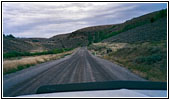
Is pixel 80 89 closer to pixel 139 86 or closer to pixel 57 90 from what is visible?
pixel 57 90

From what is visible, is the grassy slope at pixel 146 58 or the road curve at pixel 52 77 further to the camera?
the grassy slope at pixel 146 58

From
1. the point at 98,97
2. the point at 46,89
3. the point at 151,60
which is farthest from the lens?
the point at 151,60

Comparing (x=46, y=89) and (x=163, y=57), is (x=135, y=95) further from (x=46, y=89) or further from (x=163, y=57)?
(x=163, y=57)

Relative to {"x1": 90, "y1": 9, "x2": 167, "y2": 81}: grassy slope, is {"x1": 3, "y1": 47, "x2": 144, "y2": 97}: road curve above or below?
below

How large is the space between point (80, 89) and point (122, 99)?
1.89 metres

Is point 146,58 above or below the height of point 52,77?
above

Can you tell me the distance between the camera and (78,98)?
446cm

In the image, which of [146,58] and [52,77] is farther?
[146,58]

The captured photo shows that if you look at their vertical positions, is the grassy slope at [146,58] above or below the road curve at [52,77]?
above

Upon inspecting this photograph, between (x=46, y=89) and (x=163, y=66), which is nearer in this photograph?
(x=46, y=89)

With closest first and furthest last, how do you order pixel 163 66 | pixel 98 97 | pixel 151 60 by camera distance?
pixel 98 97
pixel 163 66
pixel 151 60

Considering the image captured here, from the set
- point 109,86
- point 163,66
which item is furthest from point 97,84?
point 163,66

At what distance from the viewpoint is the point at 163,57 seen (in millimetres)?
22656

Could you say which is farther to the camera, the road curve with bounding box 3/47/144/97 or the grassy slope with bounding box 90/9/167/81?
the grassy slope with bounding box 90/9/167/81
